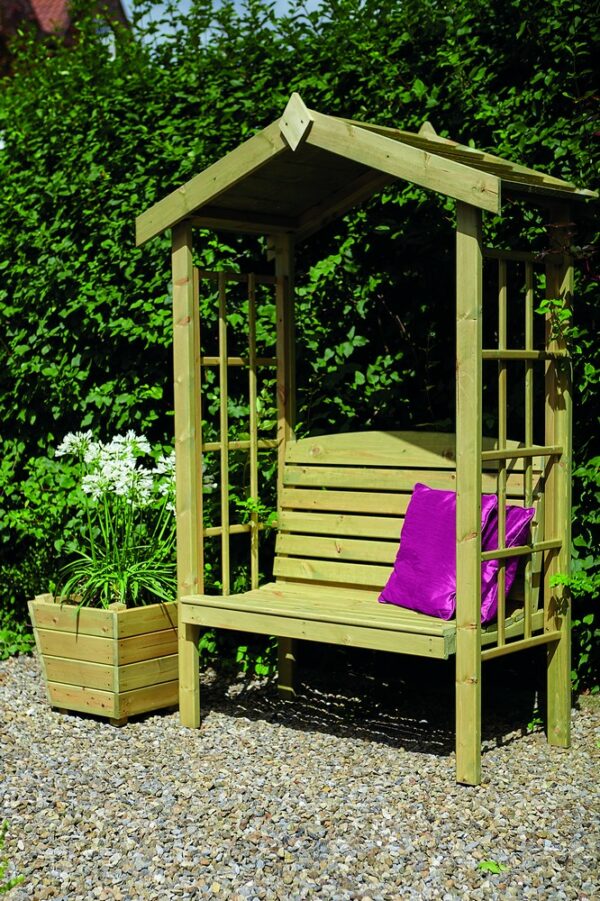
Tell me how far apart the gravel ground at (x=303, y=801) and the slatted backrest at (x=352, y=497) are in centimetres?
62

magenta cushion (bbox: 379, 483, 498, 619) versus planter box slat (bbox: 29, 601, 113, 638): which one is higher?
magenta cushion (bbox: 379, 483, 498, 619)

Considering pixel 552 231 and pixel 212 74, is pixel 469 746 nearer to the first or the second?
pixel 552 231

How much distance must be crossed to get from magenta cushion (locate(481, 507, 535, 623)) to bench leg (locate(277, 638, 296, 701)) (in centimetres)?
113

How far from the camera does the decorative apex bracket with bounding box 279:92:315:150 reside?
378 centimetres

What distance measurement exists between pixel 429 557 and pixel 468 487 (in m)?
0.52

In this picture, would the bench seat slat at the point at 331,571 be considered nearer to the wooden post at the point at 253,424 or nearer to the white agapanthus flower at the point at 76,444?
the wooden post at the point at 253,424

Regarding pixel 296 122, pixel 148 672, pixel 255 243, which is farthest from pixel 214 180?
pixel 148 672

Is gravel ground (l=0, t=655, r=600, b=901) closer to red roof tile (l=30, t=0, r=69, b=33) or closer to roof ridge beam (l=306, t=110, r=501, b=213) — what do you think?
roof ridge beam (l=306, t=110, r=501, b=213)

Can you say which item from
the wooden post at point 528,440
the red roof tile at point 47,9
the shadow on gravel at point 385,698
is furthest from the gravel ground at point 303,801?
the red roof tile at point 47,9

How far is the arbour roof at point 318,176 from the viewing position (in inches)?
139

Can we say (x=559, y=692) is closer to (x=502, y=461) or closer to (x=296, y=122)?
(x=502, y=461)

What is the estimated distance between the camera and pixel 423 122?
14.8 ft

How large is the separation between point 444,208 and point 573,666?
6.29 feet

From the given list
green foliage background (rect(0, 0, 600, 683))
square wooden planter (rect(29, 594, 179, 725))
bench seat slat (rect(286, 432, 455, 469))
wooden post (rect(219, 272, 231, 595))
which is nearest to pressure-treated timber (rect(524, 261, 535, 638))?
green foliage background (rect(0, 0, 600, 683))
